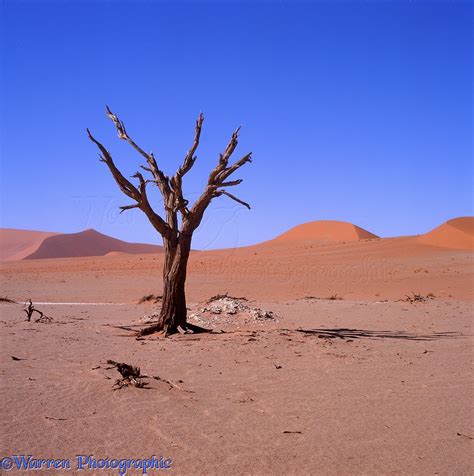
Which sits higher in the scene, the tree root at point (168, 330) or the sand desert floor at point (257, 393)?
the tree root at point (168, 330)

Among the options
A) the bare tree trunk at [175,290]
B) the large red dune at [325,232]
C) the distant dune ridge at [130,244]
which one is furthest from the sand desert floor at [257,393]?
the large red dune at [325,232]

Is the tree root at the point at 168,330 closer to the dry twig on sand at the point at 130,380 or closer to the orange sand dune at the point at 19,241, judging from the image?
the dry twig on sand at the point at 130,380

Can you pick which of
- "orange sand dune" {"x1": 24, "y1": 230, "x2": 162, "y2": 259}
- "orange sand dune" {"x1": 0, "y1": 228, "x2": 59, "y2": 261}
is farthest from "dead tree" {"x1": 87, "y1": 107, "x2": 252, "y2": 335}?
"orange sand dune" {"x1": 0, "y1": 228, "x2": 59, "y2": 261}

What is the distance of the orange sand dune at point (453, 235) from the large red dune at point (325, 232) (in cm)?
1701

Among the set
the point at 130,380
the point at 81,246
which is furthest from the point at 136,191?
the point at 81,246

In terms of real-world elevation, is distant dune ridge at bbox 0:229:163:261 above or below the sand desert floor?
above

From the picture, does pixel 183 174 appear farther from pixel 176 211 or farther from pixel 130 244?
pixel 130 244

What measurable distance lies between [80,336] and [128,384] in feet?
13.9

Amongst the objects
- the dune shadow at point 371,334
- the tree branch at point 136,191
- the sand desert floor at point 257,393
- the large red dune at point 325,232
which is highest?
the large red dune at point 325,232

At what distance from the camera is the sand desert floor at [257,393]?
4332 millimetres

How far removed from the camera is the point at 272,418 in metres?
5.26

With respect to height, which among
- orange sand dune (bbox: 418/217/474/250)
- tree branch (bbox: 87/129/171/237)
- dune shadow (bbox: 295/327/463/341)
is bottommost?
dune shadow (bbox: 295/327/463/341)

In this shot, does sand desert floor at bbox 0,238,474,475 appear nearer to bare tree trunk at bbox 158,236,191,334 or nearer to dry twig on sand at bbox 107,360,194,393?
dry twig on sand at bbox 107,360,194,393

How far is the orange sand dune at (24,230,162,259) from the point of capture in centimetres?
6703
